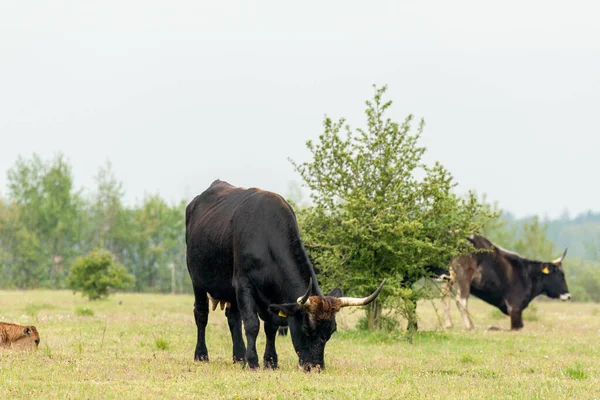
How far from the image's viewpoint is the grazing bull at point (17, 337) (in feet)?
42.0

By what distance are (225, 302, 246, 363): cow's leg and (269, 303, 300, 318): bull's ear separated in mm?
2017

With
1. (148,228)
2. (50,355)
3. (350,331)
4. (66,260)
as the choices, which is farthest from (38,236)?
(50,355)

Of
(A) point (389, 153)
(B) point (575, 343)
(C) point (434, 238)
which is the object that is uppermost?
(A) point (389, 153)

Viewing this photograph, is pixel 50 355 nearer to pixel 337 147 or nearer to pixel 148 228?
pixel 337 147

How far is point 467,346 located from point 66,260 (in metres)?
54.4

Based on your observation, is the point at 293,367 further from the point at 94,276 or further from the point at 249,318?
the point at 94,276

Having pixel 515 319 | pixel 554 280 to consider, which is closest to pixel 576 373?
pixel 515 319

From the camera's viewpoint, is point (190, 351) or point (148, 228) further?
point (148, 228)

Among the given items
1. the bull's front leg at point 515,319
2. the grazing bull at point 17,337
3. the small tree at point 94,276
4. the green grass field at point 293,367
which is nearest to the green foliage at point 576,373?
the green grass field at point 293,367

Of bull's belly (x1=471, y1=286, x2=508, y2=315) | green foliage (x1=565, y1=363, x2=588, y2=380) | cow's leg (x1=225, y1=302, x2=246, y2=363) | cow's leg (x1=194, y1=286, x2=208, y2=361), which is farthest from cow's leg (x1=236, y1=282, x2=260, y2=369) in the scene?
bull's belly (x1=471, y1=286, x2=508, y2=315)

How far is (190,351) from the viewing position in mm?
14984

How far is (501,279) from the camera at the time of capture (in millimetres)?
25484

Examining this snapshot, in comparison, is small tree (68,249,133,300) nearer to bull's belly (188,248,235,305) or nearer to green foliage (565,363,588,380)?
bull's belly (188,248,235,305)

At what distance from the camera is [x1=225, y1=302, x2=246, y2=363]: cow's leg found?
43.5ft
